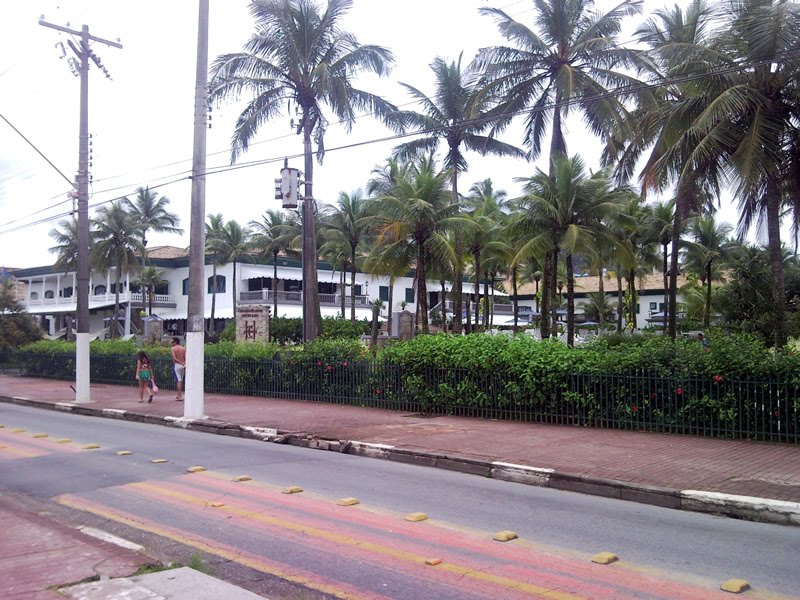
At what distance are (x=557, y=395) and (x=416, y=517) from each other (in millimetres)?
7235

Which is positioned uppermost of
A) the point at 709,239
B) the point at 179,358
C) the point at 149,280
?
the point at 709,239

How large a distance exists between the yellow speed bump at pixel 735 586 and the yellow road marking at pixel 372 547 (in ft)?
3.79

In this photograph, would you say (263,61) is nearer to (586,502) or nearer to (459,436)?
(459,436)

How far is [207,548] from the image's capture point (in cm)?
635

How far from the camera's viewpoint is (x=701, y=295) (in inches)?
1893

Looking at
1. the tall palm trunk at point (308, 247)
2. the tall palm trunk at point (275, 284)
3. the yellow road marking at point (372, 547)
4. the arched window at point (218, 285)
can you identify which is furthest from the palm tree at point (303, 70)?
the arched window at point (218, 285)

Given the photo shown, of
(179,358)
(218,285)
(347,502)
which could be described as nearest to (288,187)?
(179,358)

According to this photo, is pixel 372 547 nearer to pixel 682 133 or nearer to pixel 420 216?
pixel 682 133

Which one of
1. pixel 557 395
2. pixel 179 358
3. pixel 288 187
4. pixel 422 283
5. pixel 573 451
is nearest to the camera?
pixel 573 451

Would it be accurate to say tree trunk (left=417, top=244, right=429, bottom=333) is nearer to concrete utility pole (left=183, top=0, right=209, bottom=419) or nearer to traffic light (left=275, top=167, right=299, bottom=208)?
traffic light (left=275, top=167, right=299, bottom=208)

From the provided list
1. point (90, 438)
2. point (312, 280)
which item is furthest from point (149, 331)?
point (90, 438)

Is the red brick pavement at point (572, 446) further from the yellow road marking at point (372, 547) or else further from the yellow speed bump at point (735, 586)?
the yellow road marking at point (372, 547)

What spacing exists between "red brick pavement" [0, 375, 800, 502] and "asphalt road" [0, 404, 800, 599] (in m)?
0.85

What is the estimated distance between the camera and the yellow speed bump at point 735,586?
5.25m
